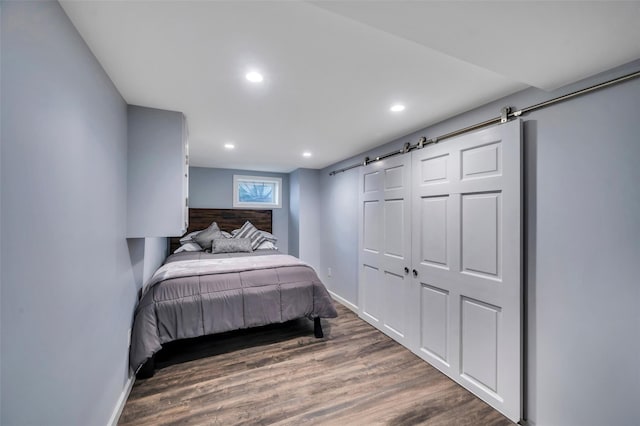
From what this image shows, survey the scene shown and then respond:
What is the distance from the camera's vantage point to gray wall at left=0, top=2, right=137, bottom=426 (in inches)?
31.6

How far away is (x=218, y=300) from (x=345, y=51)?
7.78 ft

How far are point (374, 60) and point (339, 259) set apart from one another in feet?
10.3

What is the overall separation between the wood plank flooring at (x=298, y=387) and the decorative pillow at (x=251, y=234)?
1958 millimetres

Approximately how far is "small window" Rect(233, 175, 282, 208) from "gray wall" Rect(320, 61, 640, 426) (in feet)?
13.4

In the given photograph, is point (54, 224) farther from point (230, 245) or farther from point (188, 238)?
point (188, 238)

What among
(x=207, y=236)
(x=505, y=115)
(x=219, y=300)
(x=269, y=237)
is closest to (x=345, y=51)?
(x=505, y=115)

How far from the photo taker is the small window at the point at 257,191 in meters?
4.94

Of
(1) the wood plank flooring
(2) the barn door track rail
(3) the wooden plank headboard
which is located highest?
(2) the barn door track rail

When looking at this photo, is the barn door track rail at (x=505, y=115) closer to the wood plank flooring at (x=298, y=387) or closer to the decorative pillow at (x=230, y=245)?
the wood plank flooring at (x=298, y=387)

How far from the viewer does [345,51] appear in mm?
1354

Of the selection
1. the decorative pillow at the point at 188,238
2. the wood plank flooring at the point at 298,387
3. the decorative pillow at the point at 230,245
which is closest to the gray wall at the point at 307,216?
the decorative pillow at the point at 230,245

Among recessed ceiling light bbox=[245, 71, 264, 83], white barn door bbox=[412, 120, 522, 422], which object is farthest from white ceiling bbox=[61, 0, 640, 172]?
white barn door bbox=[412, 120, 522, 422]

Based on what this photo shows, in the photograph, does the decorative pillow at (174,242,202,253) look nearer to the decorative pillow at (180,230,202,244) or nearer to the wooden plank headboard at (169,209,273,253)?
the decorative pillow at (180,230,202,244)

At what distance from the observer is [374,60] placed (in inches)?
56.6
